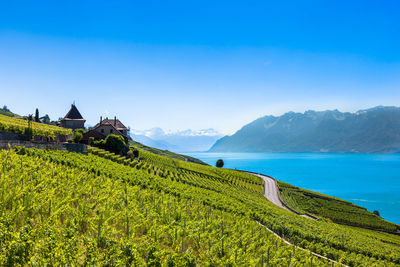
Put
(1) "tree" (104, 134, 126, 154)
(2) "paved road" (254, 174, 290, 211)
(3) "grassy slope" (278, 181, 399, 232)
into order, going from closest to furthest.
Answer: (1) "tree" (104, 134, 126, 154) < (3) "grassy slope" (278, 181, 399, 232) < (2) "paved road" (254, 174, 290, 211)

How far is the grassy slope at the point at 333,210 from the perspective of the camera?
2115 inches

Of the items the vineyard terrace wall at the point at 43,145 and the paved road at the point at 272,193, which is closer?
the vineyard terrace wall at the point at 43,145

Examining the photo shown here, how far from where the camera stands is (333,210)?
60938mm

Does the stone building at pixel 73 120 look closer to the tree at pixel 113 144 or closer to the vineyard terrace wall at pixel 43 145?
the tree at pixel 113 144

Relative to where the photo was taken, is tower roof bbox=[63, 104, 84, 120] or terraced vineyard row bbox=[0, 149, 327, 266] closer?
terraced vineyard row bbox=[0, 149, 327, 266]

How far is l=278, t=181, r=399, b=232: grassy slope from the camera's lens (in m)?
53.7

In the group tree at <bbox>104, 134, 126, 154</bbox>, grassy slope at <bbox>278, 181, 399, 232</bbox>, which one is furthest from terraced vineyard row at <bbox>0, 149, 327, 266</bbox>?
grassy slope at <bbox>278, 181, 399, 232</bbox>

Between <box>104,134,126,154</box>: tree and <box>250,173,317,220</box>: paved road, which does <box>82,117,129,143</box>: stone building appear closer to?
<box>104,134,126,154</box>: tree

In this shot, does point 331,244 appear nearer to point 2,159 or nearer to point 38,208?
point 38,208

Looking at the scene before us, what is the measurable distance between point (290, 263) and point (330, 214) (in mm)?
55381

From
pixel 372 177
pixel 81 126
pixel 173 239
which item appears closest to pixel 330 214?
pixel 173 239

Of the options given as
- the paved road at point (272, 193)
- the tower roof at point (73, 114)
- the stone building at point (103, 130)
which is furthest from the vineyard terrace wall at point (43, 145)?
the tower roof at point (73, 114)

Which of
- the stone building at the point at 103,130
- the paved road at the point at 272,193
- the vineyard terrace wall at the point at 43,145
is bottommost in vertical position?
the paved road at the point at 272,193

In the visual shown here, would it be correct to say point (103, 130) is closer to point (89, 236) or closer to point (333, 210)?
point (89, 236)
